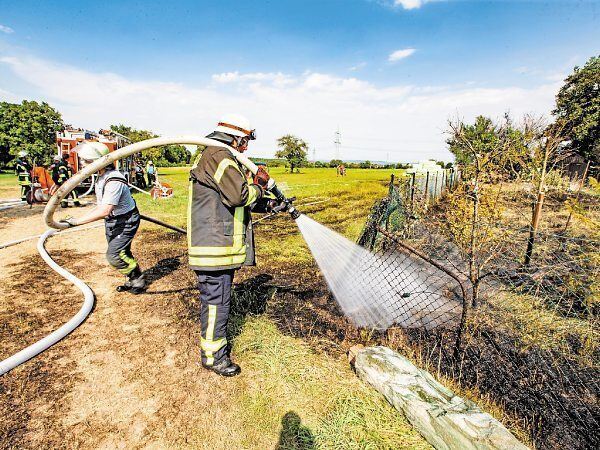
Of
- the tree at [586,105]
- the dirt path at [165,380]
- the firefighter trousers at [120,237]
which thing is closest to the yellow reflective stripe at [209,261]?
the dirt path at [165,380]

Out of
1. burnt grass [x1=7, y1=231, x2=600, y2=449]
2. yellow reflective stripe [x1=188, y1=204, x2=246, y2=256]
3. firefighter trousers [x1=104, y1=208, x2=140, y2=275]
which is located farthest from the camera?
firefighter trousers [x1=104, y1=208, x2=140, y2=275]

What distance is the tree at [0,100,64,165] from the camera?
41250 mm

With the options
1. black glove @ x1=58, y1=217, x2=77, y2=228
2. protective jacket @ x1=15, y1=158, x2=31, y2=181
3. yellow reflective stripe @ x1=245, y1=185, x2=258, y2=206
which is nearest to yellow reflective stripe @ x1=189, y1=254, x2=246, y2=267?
yellow reflective stripe @ x1=245, y1=185, x2=258, y2=206

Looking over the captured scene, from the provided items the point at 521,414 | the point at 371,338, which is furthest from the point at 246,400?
the point at 521,414

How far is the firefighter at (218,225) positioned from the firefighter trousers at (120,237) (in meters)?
2.08

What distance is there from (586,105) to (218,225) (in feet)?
126

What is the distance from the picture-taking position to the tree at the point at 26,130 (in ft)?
Result: 135

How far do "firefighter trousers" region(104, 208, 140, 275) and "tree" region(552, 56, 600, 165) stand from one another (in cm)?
3457

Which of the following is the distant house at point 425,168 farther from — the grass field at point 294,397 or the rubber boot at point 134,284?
the rubber boot at point 134,284

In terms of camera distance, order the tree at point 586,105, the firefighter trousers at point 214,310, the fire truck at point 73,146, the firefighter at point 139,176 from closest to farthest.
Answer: the firefighter trousers at point 214,310 < the fire truck at point 73,146 < the firefighter at point 139,176 < the tree at point 586,105

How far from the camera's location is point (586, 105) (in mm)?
28203

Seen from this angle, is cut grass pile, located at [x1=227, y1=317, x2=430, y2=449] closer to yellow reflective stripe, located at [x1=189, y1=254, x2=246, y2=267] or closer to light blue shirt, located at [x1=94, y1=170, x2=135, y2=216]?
yellow reflective stripe, located at [x1=189, y1=254, x2=246, y2=267]

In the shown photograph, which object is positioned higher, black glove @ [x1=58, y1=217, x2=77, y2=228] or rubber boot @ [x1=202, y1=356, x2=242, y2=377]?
black glove @ [x1=58, y1=217, x2=77, y2=228]

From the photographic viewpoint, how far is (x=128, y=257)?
15.1ft
